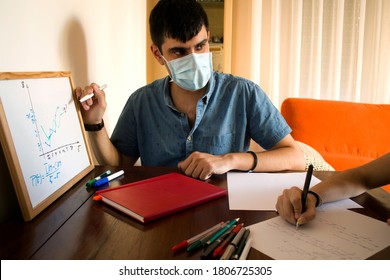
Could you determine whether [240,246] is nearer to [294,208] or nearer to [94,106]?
[294,208]

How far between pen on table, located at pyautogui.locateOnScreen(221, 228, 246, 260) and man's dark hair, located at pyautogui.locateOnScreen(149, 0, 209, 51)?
0.70 m

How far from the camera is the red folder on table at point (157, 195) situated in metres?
→ 0.63

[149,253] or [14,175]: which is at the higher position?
[14,175]

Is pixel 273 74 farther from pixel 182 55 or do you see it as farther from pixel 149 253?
pixel 149 253

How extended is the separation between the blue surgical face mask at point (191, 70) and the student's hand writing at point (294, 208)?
22.2 inches

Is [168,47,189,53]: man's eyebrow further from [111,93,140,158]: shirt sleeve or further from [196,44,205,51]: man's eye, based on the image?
[111,93,140,158]: shirt sleeve

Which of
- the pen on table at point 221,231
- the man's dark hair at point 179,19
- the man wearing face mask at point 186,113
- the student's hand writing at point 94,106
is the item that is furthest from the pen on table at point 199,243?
the man's dark hair at point 179,19

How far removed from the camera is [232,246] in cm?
49

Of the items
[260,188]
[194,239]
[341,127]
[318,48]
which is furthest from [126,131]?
[318,48]

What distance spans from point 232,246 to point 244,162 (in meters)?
0.44

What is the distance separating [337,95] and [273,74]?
1.56 ft

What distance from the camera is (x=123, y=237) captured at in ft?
1.79
